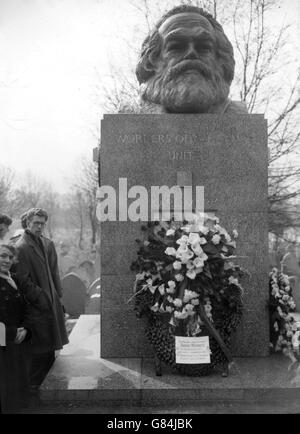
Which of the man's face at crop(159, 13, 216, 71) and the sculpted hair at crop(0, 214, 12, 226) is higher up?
the man's face at crop(159, 13, 216, 71)

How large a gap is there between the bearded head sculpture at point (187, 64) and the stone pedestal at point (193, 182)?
0.99ft

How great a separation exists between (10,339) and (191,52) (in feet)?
11.6

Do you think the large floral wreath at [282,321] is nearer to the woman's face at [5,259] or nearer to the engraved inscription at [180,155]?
the engraved inscription at [180,155]

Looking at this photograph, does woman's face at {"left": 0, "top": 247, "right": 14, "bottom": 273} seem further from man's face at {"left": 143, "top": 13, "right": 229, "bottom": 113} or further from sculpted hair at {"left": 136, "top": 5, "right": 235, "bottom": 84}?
sculpted hair at {"left": 136, "top": 5, "right": 235, "bottom": 84}

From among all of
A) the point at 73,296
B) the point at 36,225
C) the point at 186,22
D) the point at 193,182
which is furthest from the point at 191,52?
the point at 73,296

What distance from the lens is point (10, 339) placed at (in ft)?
13.2

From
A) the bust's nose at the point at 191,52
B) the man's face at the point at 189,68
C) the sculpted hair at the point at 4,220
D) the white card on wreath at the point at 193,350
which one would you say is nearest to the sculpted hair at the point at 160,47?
the man's face at the point at 189,68

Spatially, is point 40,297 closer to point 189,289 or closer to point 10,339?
point 10,339

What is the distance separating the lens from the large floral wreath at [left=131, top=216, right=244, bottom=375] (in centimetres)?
428

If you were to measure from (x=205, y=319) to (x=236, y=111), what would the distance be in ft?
8.47

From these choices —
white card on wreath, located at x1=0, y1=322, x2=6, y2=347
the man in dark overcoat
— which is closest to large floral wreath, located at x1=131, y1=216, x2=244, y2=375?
the man in dark overcoat

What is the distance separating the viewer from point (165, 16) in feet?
19.4

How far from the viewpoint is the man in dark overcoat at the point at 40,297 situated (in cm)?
491
